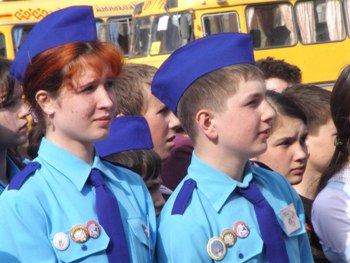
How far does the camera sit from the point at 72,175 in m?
3.23

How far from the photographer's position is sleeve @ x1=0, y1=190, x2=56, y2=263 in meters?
3.04

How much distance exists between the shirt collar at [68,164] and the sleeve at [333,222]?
4.04 feet

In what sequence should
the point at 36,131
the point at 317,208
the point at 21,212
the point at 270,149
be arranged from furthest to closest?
the point at 36,131, the point at 270,149, the point at 317,208, the point at 21,212

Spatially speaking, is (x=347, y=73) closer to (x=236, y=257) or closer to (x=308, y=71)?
(x=236, y=257)

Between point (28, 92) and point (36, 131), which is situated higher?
point (28, 92)

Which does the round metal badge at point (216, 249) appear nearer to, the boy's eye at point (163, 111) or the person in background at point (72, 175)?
the person in background at point (72, 175)

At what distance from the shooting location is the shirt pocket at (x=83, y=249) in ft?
10.1

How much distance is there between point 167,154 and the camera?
194 inches

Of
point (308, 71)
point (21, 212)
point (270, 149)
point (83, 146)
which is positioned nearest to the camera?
point (21, 212)

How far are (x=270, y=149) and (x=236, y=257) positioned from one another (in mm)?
1476

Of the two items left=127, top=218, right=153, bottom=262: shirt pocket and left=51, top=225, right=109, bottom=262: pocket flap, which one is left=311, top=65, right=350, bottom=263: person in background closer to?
left=127, top=218, right=153, bottom=262: shirt pocket

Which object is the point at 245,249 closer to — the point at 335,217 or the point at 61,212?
the point at 61,212

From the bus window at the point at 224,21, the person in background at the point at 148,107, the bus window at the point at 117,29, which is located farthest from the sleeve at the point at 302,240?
the bus window at the point at 117,29

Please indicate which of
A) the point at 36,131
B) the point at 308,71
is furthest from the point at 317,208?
the point at 308,71
